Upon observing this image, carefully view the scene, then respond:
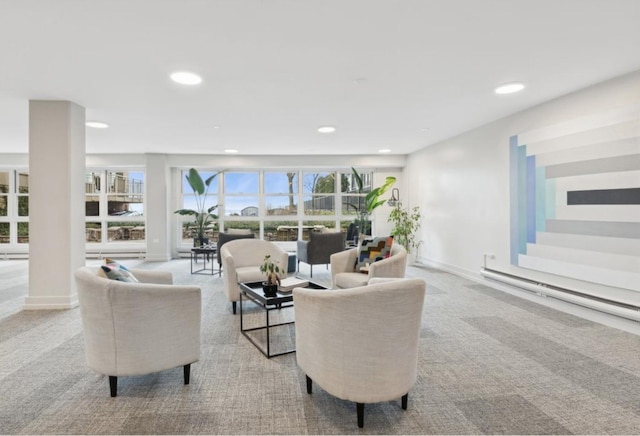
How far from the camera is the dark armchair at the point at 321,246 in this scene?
6.19m

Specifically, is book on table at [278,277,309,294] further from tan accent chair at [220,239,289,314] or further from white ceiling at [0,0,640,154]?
white ceiling at [0,0,640,154]

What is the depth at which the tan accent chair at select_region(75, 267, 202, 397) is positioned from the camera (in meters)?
2.11

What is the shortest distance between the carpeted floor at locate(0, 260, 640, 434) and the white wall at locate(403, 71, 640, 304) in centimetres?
130

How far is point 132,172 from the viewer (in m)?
8.42

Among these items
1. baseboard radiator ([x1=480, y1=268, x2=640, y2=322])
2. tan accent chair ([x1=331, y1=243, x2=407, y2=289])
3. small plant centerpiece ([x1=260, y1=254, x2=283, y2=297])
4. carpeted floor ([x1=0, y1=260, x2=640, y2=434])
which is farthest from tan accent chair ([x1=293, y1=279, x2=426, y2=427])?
baseboard radiator ([x1=480, y1=268, x2=640, y2=322])

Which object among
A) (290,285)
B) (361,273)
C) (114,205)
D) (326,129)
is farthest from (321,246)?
(114,205)

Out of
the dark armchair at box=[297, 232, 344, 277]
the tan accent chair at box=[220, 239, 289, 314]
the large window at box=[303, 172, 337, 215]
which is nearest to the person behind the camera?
the tan accent chair at box=[220, 239, 289, 314]

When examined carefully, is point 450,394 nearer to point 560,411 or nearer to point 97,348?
point 560,411

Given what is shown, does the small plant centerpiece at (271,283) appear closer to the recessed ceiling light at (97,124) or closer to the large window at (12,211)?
Answer: the recessed ceiling light at (97,124)

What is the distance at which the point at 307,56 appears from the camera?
114 inches

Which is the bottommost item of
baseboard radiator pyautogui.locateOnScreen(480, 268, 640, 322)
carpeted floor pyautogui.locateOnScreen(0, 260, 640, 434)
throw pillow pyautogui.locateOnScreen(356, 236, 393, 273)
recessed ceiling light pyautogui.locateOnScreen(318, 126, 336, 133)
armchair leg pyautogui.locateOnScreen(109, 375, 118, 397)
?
carpeted floor pyautogui.locateOnScreen(0, 260, 640, 434)

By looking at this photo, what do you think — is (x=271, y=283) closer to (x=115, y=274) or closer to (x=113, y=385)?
(x=115, y=274)

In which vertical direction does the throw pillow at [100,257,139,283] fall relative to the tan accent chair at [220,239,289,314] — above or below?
above

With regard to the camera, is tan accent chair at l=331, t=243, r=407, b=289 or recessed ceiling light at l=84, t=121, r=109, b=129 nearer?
tan accent chair at l=331, t=243, r=407, b=289
